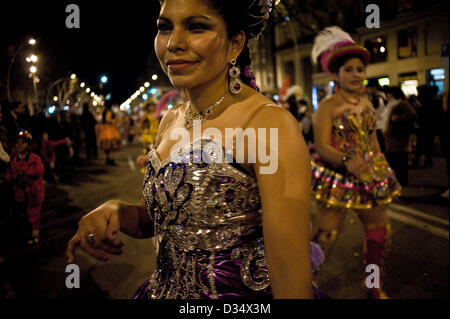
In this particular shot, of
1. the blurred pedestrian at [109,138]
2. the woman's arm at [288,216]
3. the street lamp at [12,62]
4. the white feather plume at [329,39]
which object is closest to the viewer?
the woman's arm at [288,216]

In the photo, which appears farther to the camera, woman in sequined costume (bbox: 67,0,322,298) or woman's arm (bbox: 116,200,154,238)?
woman's arm (bbox: 116,200,154,238)

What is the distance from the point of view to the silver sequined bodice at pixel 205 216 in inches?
51.3

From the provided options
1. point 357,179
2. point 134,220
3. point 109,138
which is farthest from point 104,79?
point 109,138

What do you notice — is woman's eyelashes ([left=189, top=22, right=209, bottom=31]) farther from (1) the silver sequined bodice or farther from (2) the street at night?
(2) the street at night

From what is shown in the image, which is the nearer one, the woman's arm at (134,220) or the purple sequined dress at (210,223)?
the purple sequined dress at (210,223)

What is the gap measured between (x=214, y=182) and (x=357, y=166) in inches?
89.4

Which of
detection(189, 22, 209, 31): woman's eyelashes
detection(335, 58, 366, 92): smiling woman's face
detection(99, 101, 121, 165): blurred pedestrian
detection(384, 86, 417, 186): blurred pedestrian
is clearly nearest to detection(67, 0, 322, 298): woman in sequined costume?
detection(189, 22, 209, 31): woman's eyelashes

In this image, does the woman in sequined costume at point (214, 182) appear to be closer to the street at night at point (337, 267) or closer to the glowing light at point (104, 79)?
the glowing light at point (104, 79)

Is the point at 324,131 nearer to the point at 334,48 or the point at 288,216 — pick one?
the point at 334,48

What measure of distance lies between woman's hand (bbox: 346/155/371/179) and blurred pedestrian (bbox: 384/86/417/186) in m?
4.45

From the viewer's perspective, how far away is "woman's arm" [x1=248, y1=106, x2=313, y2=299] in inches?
44.6

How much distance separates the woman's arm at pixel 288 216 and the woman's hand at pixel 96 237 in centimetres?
53

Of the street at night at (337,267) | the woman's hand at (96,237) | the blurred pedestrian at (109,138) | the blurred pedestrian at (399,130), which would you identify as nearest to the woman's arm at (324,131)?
the street at night at (337,267)
